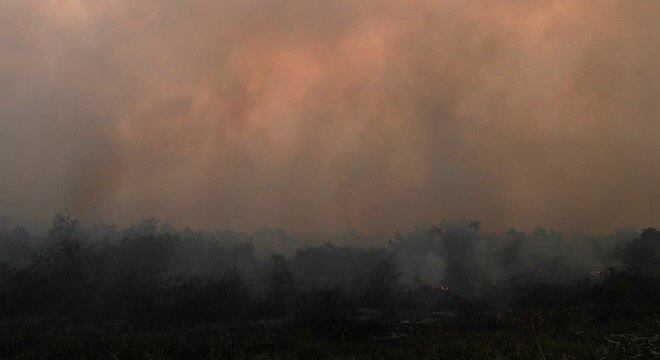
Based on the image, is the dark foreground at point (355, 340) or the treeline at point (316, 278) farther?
the treeline at point (316, 278)

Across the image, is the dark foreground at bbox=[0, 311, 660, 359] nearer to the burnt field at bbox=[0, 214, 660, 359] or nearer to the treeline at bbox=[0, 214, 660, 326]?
the burnt field at bbox=[0, 214, 660, 359]

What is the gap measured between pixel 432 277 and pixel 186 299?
18079 mm

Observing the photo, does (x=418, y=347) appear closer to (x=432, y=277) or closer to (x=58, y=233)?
(x=432, y=277)

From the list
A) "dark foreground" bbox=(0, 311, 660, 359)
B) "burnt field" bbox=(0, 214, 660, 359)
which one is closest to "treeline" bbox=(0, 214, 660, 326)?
"burnt field" bbox=(0, 214, 660, 359)

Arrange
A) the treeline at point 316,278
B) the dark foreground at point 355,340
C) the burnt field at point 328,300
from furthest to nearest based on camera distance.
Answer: the treeline at point 316,278
the burnt field at point 328,300
the dark foreground at point 355,340

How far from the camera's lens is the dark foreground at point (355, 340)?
12.5m

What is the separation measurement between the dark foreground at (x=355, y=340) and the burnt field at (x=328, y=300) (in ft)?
0.24

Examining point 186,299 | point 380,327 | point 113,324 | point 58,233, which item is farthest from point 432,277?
point 58,233

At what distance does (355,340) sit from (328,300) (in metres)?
5.04

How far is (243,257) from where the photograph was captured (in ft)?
111

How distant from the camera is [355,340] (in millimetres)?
15938

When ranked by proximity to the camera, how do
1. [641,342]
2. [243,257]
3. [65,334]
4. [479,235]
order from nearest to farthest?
[641,342]
[65,334]
[243,257]
[479,235]

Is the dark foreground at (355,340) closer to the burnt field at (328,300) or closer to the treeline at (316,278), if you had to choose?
the burnt field at (328,300)

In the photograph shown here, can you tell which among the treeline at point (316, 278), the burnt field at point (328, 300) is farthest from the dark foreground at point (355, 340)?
the treeline at point (316, 278)
